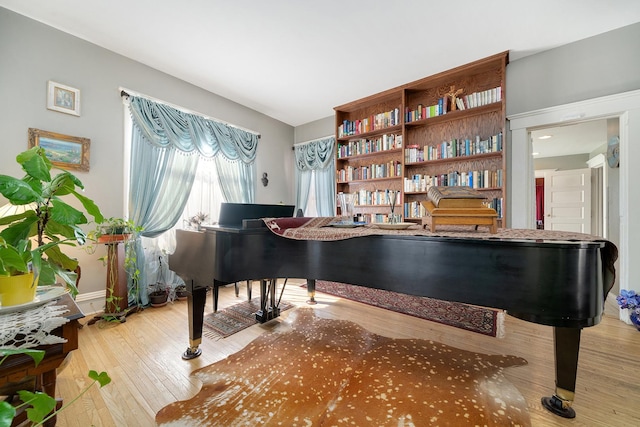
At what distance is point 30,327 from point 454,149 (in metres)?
3.69

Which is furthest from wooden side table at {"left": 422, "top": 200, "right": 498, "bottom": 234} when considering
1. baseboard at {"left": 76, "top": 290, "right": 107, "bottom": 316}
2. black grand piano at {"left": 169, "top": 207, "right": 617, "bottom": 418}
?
baseboard at {"left": 76, "top": 290, "right": 107, "bottom": 316}

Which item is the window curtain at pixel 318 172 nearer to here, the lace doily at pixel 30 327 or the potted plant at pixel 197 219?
the potted plant at pixel 197 219

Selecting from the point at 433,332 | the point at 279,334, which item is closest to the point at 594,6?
the point at 433,332

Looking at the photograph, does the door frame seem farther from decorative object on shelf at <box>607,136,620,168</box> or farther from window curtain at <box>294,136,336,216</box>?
window curtain at <box>294,136,336,216</box>

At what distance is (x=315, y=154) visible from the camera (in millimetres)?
4441

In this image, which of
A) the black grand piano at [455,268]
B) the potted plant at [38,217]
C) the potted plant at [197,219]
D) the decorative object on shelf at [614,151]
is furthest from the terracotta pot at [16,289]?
the decorative object on shelf at [614,151]

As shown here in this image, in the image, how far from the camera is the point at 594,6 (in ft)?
6.85

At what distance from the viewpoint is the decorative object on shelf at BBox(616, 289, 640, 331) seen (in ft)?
7.13

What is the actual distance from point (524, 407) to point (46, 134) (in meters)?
4.12

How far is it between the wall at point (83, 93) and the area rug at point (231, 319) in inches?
50.3

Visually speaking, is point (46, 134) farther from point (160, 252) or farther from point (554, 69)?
point (554, 69)

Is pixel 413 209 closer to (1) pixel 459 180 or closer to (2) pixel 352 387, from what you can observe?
(1) pixel 459 180

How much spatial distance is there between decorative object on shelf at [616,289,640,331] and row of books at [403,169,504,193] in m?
1.44

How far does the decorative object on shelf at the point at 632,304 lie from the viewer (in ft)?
7.13
